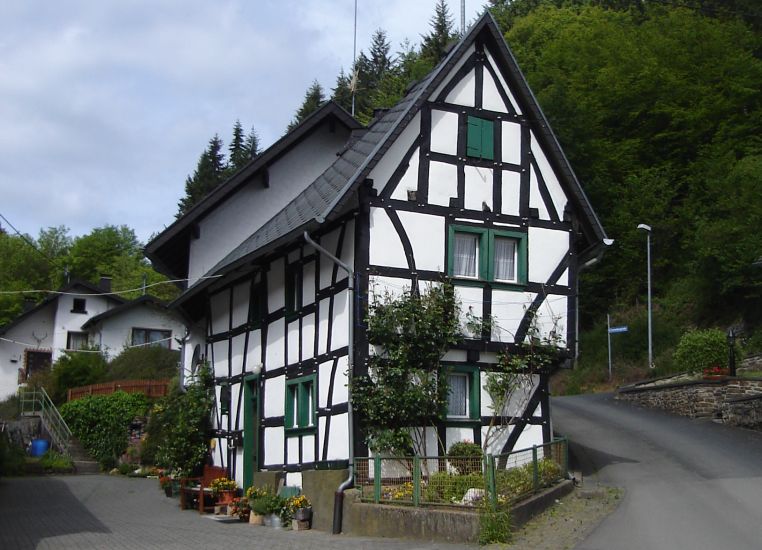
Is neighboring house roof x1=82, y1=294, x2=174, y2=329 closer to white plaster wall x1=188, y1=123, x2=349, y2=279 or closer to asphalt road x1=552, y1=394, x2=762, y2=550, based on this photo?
white plaster wall x1=188, y1=123, x2=349, y2=279

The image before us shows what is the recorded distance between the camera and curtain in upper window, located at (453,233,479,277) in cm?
1919

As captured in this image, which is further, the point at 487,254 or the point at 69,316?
the point at 69,316

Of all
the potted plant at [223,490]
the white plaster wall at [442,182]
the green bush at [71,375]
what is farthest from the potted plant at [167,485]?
the green bush at [71,375]

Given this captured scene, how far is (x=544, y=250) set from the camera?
2000 centimetres

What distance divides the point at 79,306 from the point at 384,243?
42.3 metres

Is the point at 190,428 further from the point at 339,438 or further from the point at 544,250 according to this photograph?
the point at 544,250

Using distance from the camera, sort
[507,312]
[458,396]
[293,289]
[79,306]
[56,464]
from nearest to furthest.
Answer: [458,396] < [507,312] < [293,289] < [56,464] < [79,306]

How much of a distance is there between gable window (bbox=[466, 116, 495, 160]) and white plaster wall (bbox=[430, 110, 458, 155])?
302mm

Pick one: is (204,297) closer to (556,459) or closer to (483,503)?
(556,459)

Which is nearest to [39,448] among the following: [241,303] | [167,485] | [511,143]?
[167,485]

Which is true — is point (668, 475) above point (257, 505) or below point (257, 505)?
above

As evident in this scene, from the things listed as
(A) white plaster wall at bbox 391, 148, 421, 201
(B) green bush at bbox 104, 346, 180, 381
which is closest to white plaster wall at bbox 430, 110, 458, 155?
(A) white plaster wall at bbox 391, 148, 421, 201

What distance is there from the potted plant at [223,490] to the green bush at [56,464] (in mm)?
14080

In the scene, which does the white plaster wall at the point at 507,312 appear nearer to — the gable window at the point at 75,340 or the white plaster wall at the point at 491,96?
the white plaster wall at the point at 491,96
